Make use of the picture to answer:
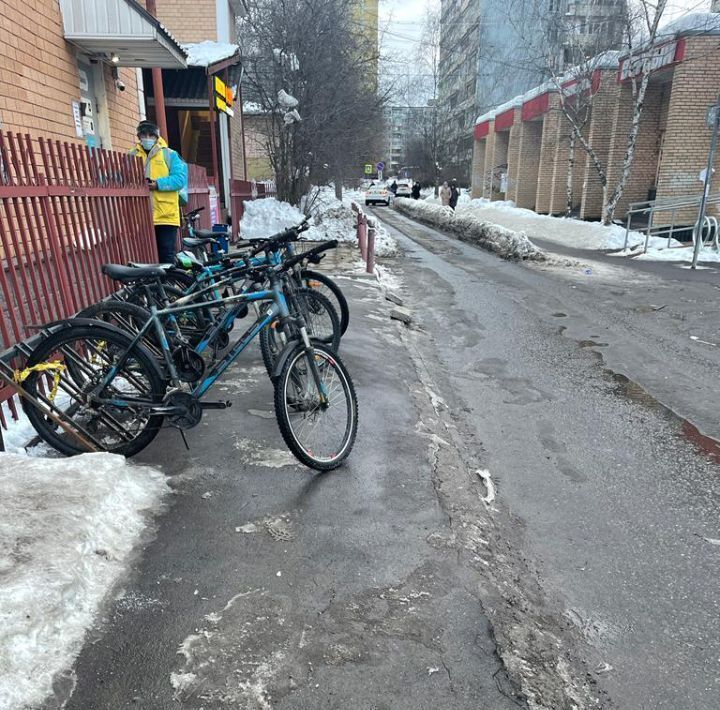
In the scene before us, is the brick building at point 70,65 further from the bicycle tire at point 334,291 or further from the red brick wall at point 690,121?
the red brick wall at point 690,121

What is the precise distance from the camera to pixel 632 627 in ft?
8.39

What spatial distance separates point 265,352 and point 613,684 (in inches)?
117

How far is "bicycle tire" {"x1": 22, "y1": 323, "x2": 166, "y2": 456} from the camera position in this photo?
3.23 meters

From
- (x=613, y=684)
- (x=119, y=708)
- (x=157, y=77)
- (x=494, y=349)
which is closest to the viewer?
(x=119, y=708)

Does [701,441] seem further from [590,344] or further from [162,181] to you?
[162,181]

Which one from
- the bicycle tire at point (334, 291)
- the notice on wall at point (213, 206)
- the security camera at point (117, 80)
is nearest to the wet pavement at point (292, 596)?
the bicycle tire at point (334, 291)

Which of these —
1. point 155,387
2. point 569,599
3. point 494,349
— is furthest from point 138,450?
point 494,349

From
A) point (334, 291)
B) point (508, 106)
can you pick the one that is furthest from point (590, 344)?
point (508, 106)

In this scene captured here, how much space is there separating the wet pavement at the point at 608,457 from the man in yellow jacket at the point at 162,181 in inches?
129

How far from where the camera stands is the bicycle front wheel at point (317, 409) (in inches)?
128

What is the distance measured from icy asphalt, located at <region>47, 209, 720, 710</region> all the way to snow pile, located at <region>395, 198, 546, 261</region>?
9.32 meters

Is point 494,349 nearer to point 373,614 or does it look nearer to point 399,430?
point 399,430

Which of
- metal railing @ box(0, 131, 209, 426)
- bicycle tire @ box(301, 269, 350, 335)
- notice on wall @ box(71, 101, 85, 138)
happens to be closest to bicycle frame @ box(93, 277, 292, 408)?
metal railing @ box(0, 131, 209, 426)

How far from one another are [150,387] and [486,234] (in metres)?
15.4
